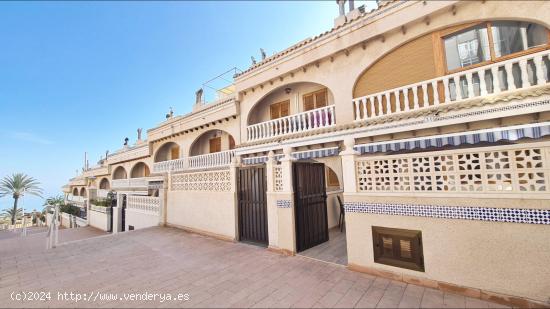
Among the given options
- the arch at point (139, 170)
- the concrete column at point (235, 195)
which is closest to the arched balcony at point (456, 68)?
the concrete column at point (235, 195)

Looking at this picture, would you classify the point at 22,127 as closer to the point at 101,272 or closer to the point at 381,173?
the point at 101,272

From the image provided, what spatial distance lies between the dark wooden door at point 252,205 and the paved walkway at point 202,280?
16.5 inches

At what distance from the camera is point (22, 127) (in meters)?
45.1

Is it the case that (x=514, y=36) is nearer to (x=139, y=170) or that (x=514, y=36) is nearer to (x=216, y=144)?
(x=216, y=144)

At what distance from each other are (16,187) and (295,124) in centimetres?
4427

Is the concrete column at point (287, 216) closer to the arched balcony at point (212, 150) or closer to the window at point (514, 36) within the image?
the window at point (514, 36)

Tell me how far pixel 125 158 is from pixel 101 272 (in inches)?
852

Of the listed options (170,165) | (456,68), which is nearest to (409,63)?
(456,68)

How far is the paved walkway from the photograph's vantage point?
11.0 ft

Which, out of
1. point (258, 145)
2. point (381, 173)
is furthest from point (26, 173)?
point (381, 173)

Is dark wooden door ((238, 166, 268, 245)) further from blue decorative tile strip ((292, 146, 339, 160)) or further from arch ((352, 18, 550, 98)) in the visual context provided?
arch ((352, 18, 550, 98))

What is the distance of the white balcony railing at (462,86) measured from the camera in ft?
17.2

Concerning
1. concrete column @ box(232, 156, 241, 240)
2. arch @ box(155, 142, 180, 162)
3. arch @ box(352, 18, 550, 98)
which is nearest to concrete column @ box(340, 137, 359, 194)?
concrete column @ box(232, 156, 241, 240)

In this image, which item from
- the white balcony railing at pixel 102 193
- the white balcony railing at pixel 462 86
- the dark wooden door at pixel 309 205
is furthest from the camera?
the white balcony railing at pixel 102 193
